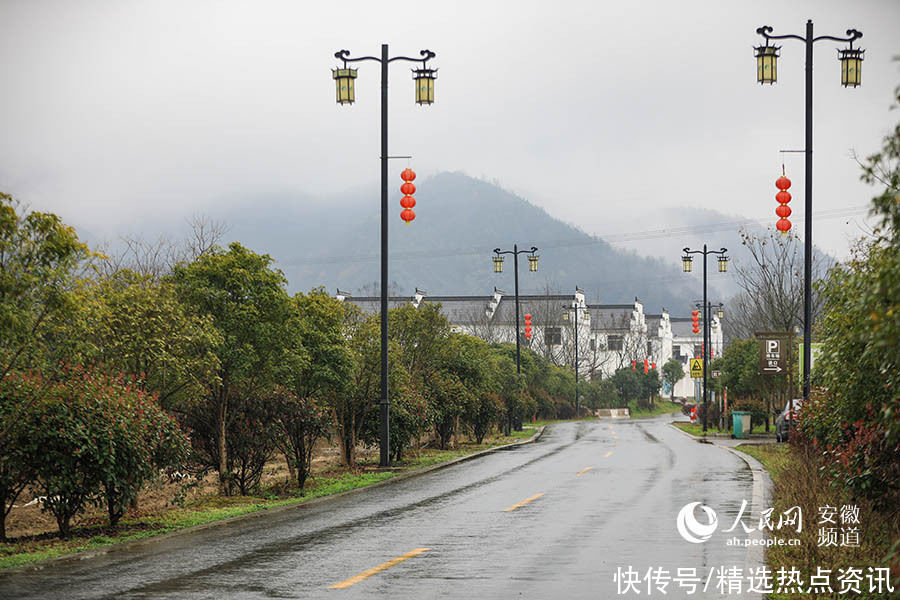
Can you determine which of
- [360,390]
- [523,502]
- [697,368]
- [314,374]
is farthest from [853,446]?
[697,368]

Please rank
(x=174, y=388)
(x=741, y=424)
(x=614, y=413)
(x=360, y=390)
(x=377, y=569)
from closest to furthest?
(x=377, y=569), (x=174, y=388), (x=360, y=390), (x=741, y=424), (x=614, y=413)

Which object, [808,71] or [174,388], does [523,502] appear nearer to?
[174,388]

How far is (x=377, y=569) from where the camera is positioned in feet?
34.3

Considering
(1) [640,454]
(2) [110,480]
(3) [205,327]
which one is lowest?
(1) [640,454]

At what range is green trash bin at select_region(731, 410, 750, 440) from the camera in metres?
39.6

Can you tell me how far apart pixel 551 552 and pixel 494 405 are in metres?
25.7

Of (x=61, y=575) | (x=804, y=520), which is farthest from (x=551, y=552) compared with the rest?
(x=61, y=575)

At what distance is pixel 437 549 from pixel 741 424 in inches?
1187

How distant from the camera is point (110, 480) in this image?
1296cm

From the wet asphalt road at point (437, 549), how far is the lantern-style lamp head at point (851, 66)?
341 inches

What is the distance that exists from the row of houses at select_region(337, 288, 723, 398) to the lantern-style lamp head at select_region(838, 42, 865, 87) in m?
58.6

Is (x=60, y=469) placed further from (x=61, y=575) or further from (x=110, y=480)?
(x=61, y=575)

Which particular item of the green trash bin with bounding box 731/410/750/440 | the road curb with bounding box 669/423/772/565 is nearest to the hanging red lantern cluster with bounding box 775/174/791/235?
the road curb with bounding box 669/423/772/565

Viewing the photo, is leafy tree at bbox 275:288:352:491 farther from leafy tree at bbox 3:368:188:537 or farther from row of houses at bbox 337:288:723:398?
row of houses at bbox 337:288:723:398
